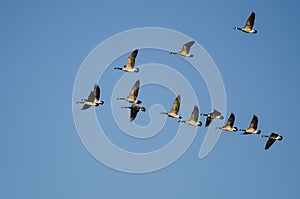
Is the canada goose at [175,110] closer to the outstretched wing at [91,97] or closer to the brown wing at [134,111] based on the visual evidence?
the brown wing at [134,111]

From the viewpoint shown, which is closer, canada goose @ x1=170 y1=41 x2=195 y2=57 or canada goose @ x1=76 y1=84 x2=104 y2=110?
canada goose @ x1=76 y1=84 x2=104 y2=110

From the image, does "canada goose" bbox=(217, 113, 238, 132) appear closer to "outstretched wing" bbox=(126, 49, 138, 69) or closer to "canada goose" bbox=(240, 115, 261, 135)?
"canada goose" bbox=(240, 115, 261, 135)

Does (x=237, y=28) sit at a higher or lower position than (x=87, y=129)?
higher

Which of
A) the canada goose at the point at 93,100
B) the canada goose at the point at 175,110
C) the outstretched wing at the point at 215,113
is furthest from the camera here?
the outstretched wing at the point at 215,113

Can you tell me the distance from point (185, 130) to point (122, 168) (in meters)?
6.67

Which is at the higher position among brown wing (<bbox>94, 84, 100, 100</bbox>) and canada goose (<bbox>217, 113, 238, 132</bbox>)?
canada goose (<bbox>217, 113, 238, 132</bbox>)

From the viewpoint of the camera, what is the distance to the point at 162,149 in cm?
15225

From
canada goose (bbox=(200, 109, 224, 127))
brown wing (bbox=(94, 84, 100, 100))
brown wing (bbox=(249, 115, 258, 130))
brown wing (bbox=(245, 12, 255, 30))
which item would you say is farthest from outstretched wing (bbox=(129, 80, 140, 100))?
brown wing (bbox=(245, 12, 255, 30))

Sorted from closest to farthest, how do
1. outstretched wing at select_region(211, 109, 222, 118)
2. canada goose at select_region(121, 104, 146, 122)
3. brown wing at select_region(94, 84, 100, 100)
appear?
brown wing at select_region(94, 84, 100, 100)
canada goose at select_region(121, 104, 146, 122)
outstretched wing at select_region(211, 109, 222, 118)

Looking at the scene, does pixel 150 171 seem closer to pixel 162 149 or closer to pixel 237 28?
pixel 162 149

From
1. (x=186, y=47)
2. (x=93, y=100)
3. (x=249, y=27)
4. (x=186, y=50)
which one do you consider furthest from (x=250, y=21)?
(x=93, y=100)

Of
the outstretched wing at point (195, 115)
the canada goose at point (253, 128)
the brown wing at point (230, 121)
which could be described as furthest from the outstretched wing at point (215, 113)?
the canada goose at point (253, 128)

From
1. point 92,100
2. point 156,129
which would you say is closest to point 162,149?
point 156,129

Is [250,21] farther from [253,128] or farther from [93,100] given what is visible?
[93,100]
